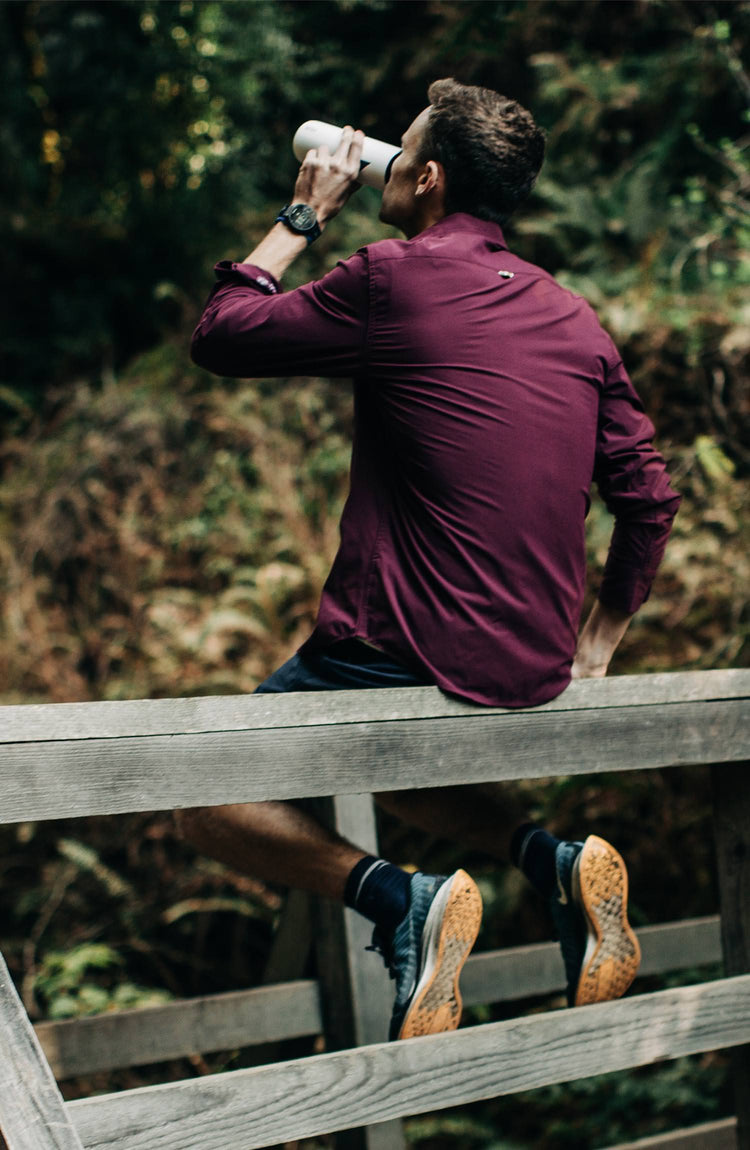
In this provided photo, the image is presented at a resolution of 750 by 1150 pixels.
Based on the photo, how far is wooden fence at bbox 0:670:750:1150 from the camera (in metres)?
1.84

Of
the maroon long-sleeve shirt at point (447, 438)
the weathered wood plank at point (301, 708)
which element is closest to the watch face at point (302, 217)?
the maroon long-sleeve shirt at point (447, 438)

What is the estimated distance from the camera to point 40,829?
572cm

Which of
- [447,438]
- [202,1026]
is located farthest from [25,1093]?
[202,1026]

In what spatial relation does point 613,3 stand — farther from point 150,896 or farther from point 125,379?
point 150,896

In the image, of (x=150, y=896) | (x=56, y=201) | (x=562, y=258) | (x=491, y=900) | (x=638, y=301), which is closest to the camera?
(x=491, y=900)

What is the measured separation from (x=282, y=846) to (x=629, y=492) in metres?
1.20

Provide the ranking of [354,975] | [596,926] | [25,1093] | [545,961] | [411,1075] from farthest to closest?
1. [545,961]
2. [354,975]
3. [596,926]
4. [411,1075]
5. [25,1093]

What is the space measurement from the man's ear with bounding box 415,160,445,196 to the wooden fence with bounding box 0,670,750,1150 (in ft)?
3.90

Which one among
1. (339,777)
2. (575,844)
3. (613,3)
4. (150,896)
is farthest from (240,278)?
(613,3)

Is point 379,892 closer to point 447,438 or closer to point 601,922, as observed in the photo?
point 601,922

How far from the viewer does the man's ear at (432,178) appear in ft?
8.43

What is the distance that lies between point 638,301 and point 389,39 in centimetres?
361

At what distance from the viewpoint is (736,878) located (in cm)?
269

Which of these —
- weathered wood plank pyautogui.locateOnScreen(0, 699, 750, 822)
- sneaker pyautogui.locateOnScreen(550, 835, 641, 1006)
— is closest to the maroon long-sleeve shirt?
weathered wood plank pyautogui.locateOnScreen(0, 699, 750, 822)
